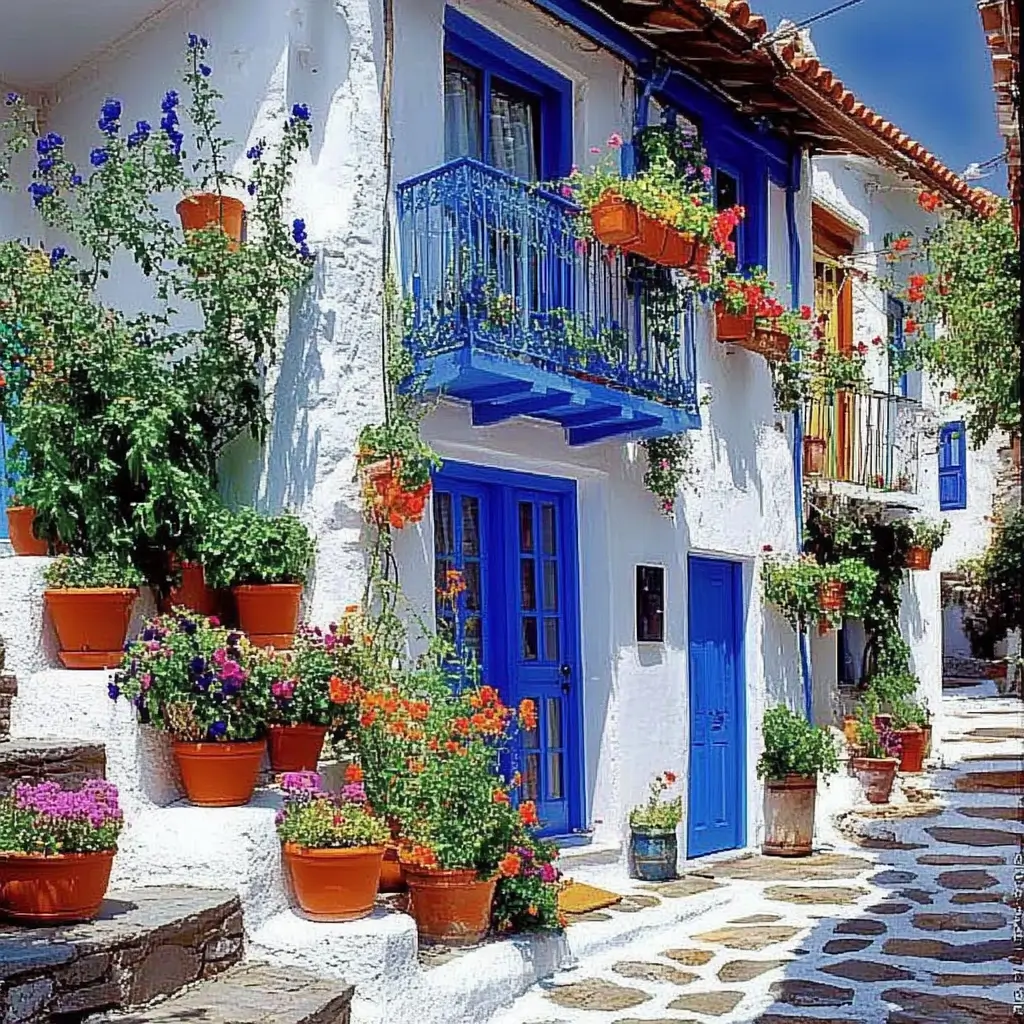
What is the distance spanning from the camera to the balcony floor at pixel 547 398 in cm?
745

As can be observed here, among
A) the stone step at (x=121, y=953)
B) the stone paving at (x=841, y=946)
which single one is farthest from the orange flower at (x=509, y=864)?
the stone step at (x=121, y=953)

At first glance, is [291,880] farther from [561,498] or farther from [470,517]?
[561,498]

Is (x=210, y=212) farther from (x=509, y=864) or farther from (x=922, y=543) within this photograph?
(x=922, y=543)

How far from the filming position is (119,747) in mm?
6258

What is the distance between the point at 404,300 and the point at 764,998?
3.98 metres

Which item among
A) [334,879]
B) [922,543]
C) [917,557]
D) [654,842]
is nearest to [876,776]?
[917,557]

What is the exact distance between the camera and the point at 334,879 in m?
6.08

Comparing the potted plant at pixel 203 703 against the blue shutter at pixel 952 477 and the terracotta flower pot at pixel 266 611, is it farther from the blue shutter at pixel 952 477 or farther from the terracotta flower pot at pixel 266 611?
the blue shutter at pixel 952 477

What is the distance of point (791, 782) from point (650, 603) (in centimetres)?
200

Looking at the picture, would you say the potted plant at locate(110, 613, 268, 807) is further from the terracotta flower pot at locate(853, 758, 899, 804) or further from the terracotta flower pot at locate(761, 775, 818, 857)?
the terracotta flower pot at locate(853, 758, 899, 804)

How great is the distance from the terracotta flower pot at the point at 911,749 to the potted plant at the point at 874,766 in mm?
984

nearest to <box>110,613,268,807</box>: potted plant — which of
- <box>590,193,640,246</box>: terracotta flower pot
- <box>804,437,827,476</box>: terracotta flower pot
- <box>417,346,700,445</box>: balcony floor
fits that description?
<box>417,346,700,445</box>: balcony floor

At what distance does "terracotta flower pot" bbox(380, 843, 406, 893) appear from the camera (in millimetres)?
6785

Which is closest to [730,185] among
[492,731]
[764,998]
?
[492,731]
